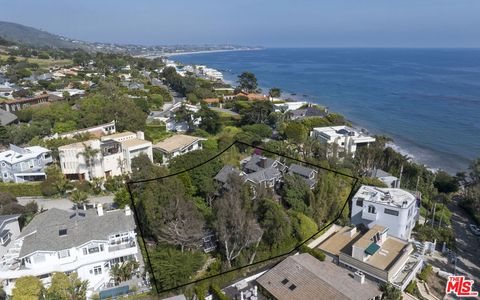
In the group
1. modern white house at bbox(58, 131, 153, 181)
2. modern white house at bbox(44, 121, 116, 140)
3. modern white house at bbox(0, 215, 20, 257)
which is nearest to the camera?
modern white house at bbox(0, 215, 20, 257)

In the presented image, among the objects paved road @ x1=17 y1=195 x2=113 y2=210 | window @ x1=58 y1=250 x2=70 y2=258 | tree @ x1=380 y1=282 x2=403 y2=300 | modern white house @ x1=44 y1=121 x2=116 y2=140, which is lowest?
paved road @ x1=17 y1=195 x2=113 y2=210

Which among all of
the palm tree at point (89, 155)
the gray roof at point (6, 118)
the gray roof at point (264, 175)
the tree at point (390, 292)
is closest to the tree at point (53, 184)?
the palm tree at point (89, 155)

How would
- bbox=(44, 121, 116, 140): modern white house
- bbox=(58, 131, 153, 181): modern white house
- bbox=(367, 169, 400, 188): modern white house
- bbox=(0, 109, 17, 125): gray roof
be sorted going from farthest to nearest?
1. bbox=(0, 109, 17, 125): gray roof
2. bbox=(44, 121, 116, 140): modern white house
3. bbox=(367, 169, 400, 188): modern white house
4. bbox=(58, 131, 153, 181): modern white house

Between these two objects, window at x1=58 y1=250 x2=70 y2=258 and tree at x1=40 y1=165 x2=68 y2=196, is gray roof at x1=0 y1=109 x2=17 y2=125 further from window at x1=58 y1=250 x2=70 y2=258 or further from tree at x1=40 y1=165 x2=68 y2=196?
window at x1=58 y1=250 x2=70 y2=258

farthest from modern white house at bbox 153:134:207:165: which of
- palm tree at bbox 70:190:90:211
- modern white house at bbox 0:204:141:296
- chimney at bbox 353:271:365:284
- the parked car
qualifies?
the parked car

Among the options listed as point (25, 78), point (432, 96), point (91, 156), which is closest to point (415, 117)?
point (432, 96)

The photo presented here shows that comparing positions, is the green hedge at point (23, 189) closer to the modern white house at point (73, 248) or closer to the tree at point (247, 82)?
the modern white house at point (73, 248)
